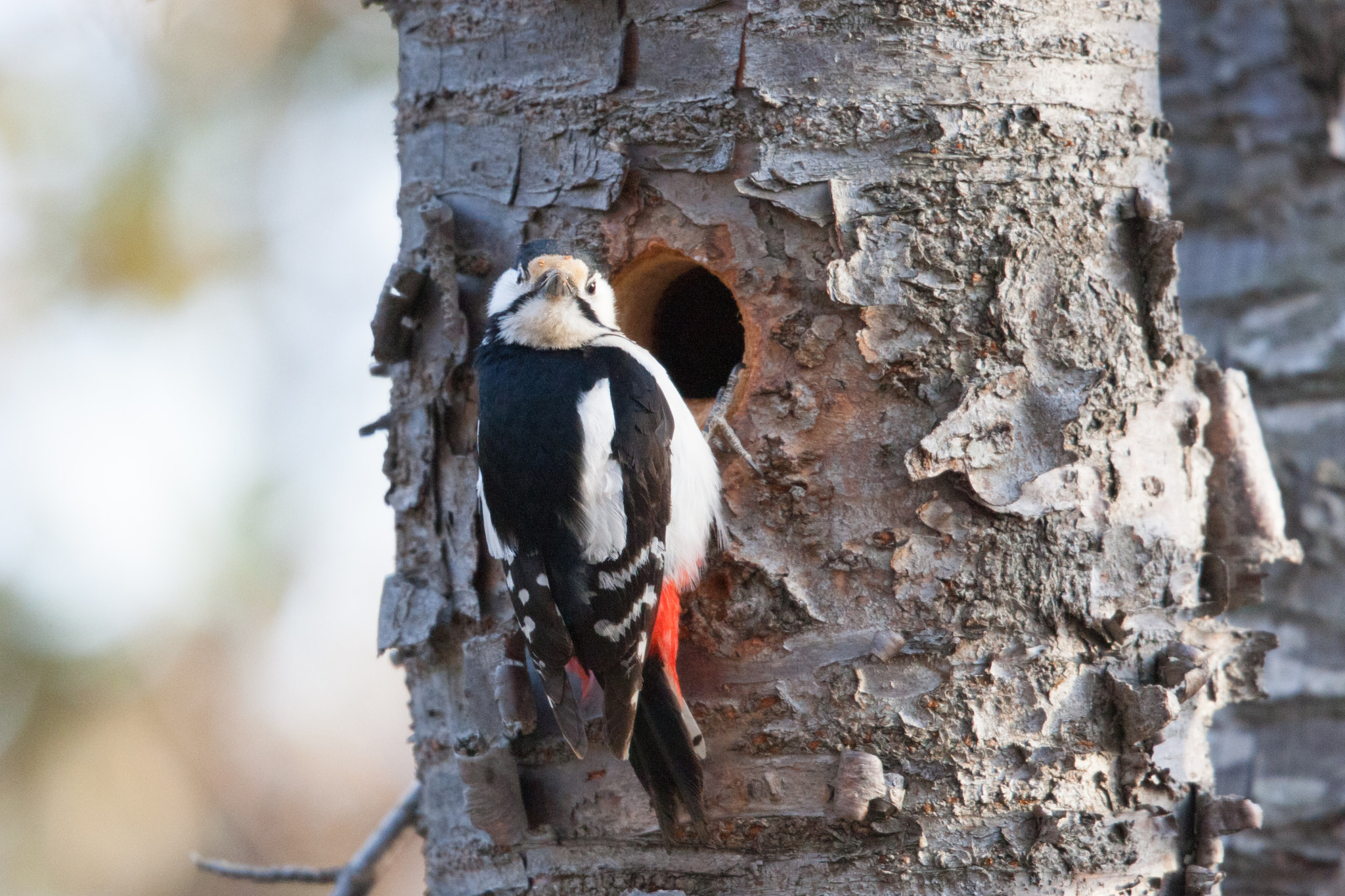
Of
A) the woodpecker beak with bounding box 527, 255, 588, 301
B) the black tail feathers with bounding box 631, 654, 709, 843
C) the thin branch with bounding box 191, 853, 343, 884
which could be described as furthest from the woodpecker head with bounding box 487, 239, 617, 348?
the thin branch with bounding box 191, 853, 343, 884

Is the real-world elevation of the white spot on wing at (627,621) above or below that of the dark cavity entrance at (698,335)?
below

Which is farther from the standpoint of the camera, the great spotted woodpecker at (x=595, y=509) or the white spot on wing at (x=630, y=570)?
the white spot on wing at (x=630, y=570)

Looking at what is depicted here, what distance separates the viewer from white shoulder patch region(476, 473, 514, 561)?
2281 millimetres

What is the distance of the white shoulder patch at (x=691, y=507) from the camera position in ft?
7.41

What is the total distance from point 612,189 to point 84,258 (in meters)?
5.10

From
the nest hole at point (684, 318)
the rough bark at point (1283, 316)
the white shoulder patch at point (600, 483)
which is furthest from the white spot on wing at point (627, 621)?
the rough bark at point (1283, 316)

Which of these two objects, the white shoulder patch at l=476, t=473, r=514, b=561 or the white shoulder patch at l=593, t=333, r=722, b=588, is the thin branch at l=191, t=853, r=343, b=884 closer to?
the white shoulder patch at l=476, t=473, r=514, b=561

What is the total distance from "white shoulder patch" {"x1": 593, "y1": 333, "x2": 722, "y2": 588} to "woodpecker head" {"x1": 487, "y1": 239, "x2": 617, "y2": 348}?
339 mm

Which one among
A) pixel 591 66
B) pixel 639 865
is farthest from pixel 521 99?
pixel 639 865

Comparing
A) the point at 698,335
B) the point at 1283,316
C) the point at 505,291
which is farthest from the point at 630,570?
the point at 1283,316

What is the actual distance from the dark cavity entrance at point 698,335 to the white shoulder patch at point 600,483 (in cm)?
51

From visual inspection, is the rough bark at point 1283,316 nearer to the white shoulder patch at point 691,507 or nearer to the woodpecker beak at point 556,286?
the white shoulder patch at point 691,507

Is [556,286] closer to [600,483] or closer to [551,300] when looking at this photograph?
[551,300]

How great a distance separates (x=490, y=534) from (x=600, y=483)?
0.23 metres
